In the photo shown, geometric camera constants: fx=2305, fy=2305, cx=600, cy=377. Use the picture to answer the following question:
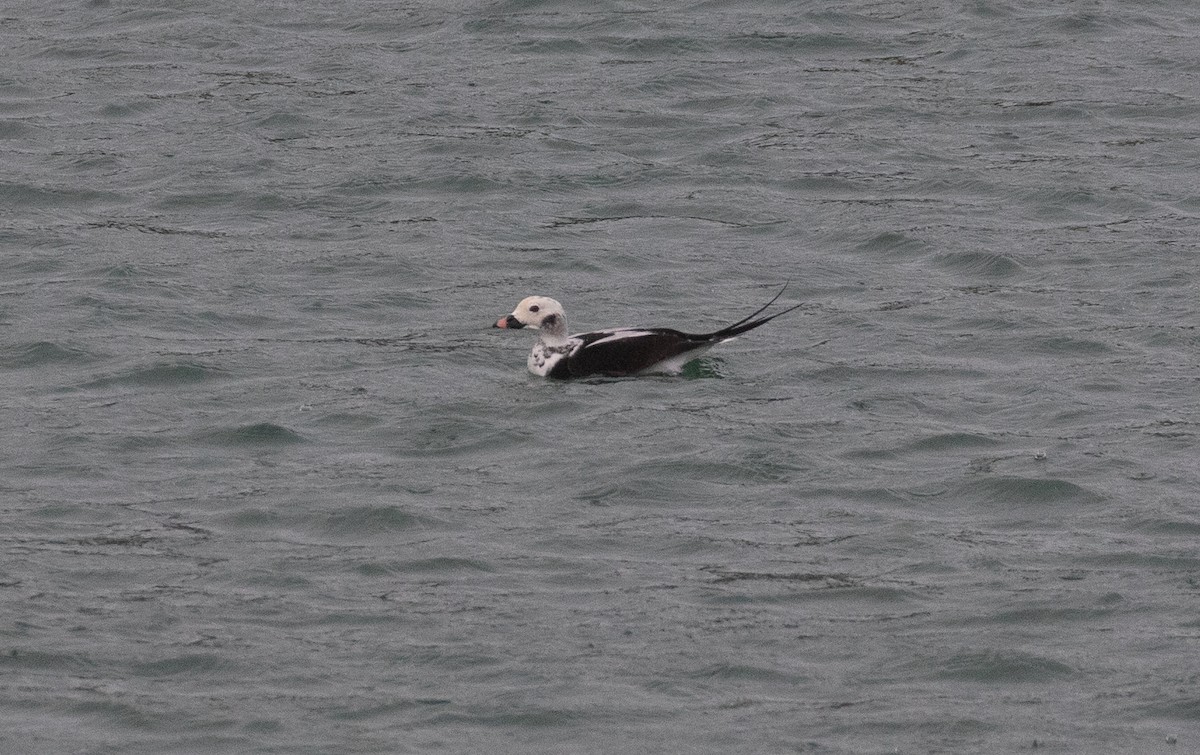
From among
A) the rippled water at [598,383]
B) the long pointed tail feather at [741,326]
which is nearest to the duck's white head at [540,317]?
the rippled water at [598,383]

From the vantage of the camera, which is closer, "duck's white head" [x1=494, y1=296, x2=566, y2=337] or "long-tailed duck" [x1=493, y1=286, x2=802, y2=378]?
"long-tailed duck" [x1=493, y1=286, x2=802, y2=378]

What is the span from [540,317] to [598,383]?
58 cm

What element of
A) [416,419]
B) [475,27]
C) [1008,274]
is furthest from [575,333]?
[475,27]

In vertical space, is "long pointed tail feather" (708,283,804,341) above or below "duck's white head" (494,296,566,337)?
below

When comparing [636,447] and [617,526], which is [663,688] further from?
[636,447]

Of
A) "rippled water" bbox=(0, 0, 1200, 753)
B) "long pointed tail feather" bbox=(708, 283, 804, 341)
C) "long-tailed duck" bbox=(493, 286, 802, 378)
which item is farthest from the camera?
"long pointed tail feather" bbox=(708, 283, 804, 341)

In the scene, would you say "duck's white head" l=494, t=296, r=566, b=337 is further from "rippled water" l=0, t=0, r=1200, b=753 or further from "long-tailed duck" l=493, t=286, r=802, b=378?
"rippled water" l=0, t=0, r=1200, b=753

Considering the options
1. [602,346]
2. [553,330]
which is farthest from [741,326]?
[553,330]

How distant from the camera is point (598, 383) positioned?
14.7 meters

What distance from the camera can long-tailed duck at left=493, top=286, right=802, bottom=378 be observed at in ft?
47.5

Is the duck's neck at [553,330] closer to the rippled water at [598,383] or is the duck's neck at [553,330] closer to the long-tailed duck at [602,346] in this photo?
the long-tailed duck at [602,346]

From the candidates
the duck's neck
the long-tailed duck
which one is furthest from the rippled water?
the duck's neck

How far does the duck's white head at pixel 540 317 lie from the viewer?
14.8 m

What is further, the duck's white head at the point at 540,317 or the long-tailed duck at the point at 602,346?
the duck's white head at the point at 540,317
